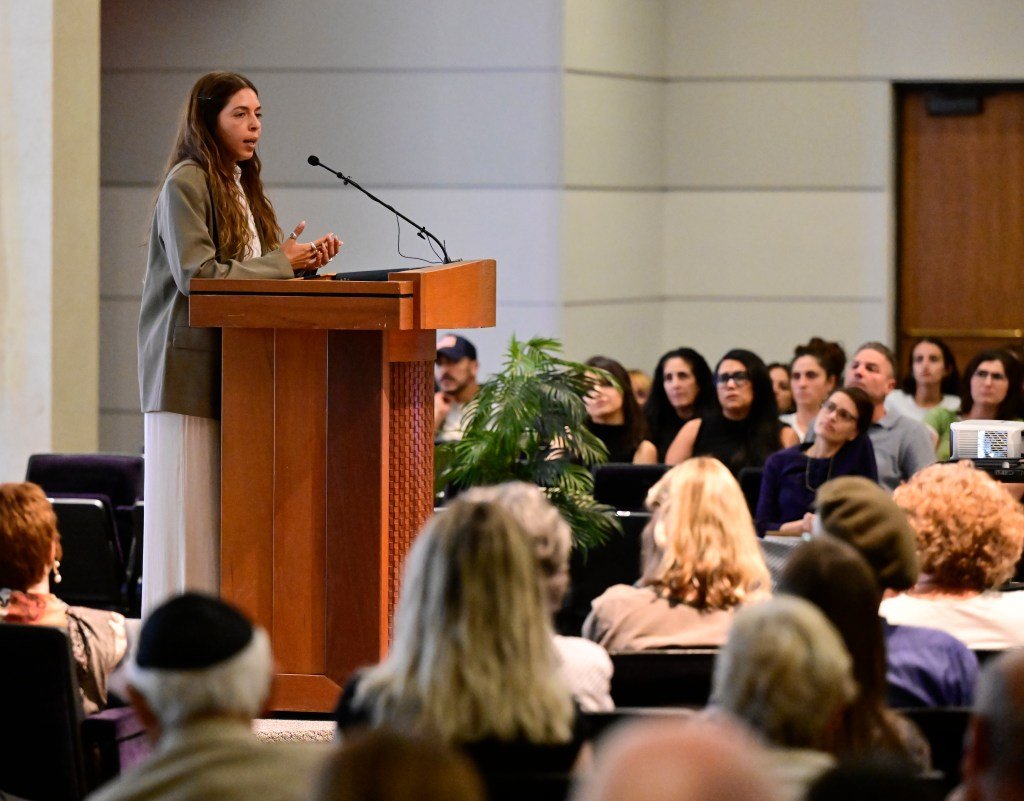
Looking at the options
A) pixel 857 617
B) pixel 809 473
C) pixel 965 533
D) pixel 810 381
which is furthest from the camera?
pixel 810 381

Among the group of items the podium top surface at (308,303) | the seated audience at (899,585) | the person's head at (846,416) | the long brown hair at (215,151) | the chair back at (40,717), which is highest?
the long brown hair at (215,151)

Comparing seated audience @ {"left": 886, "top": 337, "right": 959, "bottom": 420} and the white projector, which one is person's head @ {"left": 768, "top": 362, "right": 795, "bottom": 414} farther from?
the white projector

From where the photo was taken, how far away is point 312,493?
165 inches

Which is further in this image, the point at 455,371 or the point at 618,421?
the point at 455,371

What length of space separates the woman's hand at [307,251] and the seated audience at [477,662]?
1814 mm

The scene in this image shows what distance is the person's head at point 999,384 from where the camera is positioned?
24.3 ft

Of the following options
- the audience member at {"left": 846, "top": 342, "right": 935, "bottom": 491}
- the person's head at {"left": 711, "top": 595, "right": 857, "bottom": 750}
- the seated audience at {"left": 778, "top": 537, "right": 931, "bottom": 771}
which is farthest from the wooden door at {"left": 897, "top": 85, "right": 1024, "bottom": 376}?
the person's head at {"left": 711, "top": 595, "right": 857, "bottom": 750}

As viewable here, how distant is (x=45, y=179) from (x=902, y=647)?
19.5 ft

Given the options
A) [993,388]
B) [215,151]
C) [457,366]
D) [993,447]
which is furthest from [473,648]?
[457,366]

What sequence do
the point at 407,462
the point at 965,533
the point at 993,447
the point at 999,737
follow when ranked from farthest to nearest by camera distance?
the point at 993,447 → the point at 407,462 → the point at 965,533 → the point at 999,737

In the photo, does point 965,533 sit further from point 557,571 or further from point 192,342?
point 192,342

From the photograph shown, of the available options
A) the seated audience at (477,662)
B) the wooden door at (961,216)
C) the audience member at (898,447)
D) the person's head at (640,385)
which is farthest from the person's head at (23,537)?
the wooden door at (961,216)

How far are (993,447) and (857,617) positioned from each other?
3366 millimetres

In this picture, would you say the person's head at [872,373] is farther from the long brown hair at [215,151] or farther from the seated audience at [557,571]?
the seated audience at [557,571]
